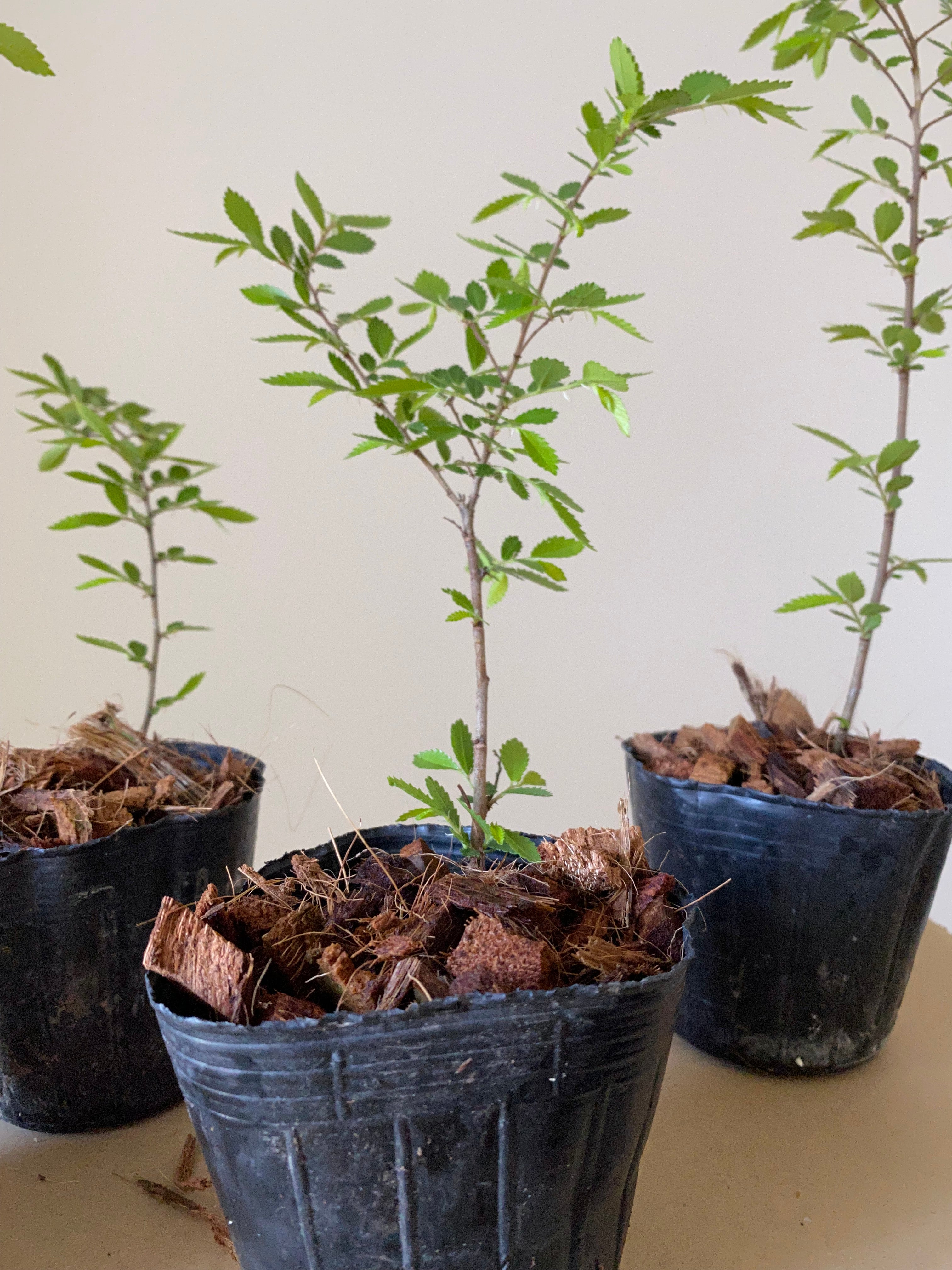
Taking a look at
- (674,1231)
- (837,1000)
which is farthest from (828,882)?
(674,1231)

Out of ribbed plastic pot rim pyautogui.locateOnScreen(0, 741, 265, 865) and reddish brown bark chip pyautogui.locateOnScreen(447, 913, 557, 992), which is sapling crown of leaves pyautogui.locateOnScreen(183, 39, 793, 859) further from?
ribbed plastic pot rim pyautogui.locateOnScreen(0, 741, 265, 865)

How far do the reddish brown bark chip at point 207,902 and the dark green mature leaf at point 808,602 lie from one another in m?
0.69

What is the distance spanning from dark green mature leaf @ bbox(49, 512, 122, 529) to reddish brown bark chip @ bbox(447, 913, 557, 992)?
0.65m

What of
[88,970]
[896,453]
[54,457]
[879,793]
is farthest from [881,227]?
[88,970]

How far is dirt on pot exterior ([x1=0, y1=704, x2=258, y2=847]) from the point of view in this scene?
0.93 meters

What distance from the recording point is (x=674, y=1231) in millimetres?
865

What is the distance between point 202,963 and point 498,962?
20cm

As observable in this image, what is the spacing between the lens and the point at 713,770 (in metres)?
1.10

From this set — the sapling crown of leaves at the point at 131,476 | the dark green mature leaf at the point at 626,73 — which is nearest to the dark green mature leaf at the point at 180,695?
the sapling crown of leaves at the point at 131,476

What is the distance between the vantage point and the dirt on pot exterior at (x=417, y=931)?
67 centimetres

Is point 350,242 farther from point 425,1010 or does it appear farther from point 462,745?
point 425,1010

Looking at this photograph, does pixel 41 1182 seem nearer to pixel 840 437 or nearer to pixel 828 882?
pixel 828 882

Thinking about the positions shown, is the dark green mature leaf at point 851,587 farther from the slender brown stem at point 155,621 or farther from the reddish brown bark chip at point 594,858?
the slender brown stem at point 155,621

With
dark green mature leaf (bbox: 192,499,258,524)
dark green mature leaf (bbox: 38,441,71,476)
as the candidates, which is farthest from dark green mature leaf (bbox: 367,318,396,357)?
dark green mature leaf (bbox: 38,441,71,476)
